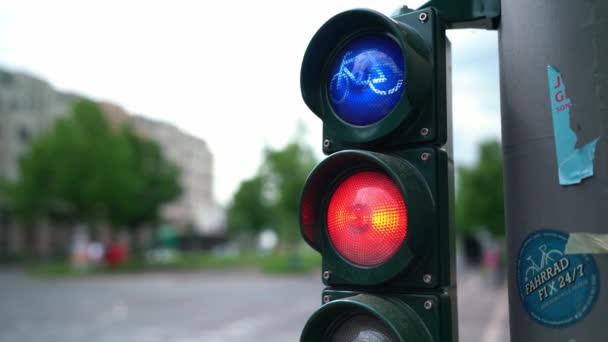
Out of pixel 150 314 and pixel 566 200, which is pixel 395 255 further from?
pixel 150 314

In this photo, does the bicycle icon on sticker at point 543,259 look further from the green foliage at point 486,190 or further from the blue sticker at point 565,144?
the green foliage at point 486,190

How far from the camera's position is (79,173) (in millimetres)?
34188

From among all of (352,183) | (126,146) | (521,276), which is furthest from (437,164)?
(126,146)

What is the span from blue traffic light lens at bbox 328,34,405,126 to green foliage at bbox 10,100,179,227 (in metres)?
34.4

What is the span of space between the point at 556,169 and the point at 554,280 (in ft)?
0.79

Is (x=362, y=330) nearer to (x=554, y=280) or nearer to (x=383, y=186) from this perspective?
(x=383, y=186)

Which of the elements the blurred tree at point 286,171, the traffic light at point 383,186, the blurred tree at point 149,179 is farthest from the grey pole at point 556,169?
the blurred tree at point 149,179

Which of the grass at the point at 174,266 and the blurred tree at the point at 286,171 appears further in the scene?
the blurred tree at the point at 286,171

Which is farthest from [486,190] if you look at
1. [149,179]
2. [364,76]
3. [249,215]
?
[364,76]

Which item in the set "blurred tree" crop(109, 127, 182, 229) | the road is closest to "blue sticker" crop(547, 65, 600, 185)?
the road

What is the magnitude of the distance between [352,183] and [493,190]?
3773 cm

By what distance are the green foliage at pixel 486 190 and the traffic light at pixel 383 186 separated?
1265 inches

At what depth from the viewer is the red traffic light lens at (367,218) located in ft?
4.58

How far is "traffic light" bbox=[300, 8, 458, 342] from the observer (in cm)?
139
